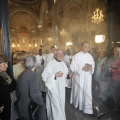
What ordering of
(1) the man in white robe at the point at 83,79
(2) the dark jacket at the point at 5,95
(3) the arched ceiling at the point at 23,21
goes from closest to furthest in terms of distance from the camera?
(2) the dark jacket at the point at 5,95
(1) the man in white robe at the point at 83,79
(3) the arched ceiling at the point at 23,21

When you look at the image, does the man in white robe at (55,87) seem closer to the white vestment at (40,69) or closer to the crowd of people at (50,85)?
the crowd of people at (50,85)

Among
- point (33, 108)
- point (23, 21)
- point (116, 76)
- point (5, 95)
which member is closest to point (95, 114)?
point (116, 76)

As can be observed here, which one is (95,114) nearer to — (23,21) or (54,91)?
(54,91)

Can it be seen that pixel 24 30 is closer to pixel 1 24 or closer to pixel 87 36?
pixel 87 36

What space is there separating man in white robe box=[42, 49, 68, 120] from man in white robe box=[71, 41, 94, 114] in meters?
0.77

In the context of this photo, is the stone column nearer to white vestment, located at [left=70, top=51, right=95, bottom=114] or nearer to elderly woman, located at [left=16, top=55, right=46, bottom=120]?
elderly woman, located at [left=16, top=55, right=46, bottom=120]

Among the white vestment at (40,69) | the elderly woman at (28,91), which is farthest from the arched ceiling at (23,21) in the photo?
the elderly woman at (28,91)

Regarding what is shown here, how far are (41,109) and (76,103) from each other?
1.72 meters

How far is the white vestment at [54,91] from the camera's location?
8.59 ft

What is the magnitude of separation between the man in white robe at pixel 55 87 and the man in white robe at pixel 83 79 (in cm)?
77

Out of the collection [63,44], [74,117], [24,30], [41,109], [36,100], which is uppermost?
[24,30]

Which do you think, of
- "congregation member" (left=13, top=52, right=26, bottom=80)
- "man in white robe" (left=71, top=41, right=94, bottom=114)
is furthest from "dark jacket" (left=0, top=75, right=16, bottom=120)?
"man in white robe" (left=71, top=41, right=94, bottom=114)

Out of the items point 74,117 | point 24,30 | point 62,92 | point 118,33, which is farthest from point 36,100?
point 24,30

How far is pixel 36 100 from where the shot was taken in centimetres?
191
